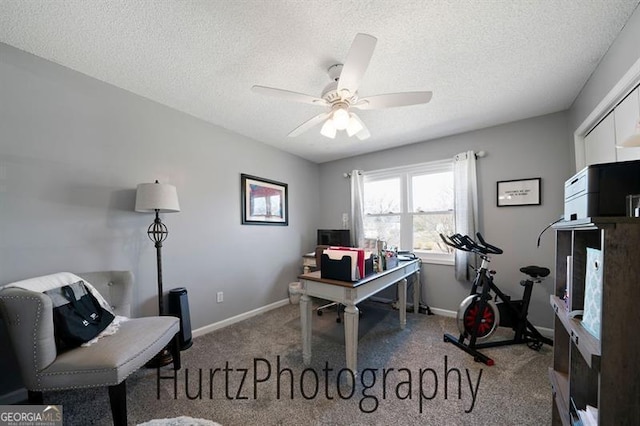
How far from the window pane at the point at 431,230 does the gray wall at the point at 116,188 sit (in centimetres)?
223

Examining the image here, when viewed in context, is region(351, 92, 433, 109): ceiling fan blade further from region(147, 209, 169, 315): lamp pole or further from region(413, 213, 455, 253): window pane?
region(413, 213, 455, 253): window pane

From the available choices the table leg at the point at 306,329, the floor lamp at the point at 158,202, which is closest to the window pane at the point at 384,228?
the table leg at the point at 306,329

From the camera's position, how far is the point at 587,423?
33.9 inches

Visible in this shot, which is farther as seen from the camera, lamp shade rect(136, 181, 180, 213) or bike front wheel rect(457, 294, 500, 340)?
bike front wheel rect(457, 294, 500, 340)

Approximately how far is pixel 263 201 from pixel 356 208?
4.89 ft

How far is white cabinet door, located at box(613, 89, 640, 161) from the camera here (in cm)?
148

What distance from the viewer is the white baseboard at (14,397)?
1568 millimetres

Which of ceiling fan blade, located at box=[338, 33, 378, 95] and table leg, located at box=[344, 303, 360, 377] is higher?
ceiling fan blade, located at box=[338, 33, 378, 95]

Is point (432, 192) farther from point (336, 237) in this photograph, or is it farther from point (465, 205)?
point (336, 237)

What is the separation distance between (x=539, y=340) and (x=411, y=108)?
2.62 m

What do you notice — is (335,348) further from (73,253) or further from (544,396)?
(73,253)

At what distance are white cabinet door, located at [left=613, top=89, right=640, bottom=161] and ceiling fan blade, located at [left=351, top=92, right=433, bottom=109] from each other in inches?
45.5

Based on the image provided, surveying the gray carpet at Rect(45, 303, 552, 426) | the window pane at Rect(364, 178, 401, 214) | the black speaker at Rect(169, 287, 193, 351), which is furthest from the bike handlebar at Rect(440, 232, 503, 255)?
the black speaker at Rect(169, 287, 193, 351)

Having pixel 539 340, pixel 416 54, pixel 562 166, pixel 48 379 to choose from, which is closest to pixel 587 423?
pixel 539 340
